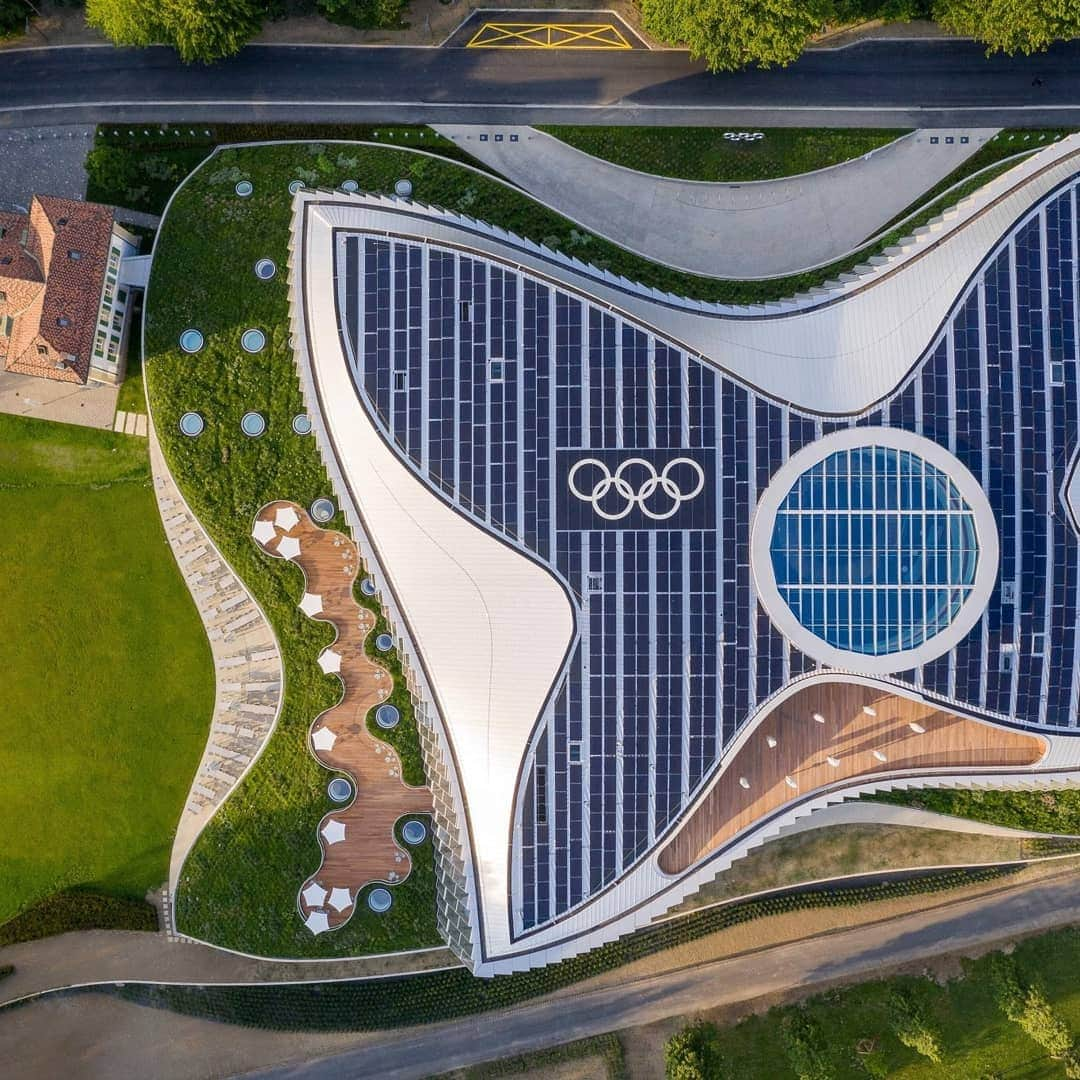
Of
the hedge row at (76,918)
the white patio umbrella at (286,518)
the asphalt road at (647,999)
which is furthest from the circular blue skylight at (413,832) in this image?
the white patio umbrella at (286,518)

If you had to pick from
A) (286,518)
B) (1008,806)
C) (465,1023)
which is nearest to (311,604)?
(286,518)

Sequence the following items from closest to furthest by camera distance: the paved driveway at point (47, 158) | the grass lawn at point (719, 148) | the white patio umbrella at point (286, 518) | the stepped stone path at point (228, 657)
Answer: the white patio umbrella at point (286, 518)
the stepped stone path at point (228, 657)
the grass lawn at point (719, 148)
the paved driveway at point (47, 158)

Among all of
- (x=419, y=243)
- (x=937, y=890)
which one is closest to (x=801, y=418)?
(x=419, y=243)

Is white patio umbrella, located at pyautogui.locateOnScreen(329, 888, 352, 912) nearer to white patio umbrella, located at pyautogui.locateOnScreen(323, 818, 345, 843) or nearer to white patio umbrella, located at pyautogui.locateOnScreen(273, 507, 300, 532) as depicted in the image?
white patio umbrella, located at pyautogui.locateOnScreen(323, 818, 345, 843)

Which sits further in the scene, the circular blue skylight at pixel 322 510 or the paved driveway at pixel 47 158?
the paved driveway at pixel 47 158

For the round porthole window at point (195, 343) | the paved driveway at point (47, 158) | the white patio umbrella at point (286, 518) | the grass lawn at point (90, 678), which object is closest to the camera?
the white patio umbrella at point (286, 518)

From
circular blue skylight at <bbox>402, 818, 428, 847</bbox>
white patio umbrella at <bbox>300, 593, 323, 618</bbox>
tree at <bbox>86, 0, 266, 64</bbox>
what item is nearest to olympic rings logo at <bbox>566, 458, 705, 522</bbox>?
white patio umbrella at <bbox>300, 593, 323, 618</bbox>

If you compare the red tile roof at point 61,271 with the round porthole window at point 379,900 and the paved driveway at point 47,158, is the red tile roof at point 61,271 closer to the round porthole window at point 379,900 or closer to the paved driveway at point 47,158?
the paved driveway at point 47,158
